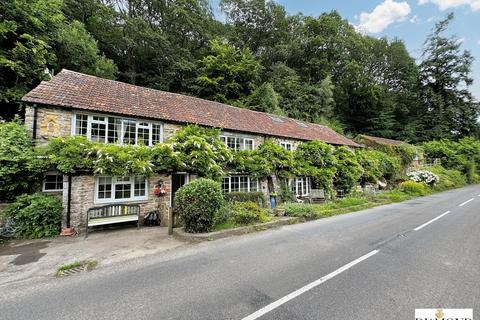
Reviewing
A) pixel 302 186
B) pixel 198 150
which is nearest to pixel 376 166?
pixel 302 186

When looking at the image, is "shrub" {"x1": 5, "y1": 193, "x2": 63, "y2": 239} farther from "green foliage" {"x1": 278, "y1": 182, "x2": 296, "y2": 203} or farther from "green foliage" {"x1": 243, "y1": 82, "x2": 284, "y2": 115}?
"green foliage" {"x1": 243, "y1": 82, "x2": 284, "y2": 115}

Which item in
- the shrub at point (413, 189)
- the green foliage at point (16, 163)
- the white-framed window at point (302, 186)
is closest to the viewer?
the green foliage at point (16, 163)

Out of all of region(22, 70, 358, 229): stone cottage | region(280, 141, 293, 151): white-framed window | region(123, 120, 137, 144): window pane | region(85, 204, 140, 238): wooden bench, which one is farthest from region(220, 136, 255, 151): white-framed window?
region(85, 204, 140, 238): wooden bench

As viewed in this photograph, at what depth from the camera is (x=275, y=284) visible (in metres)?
4.32

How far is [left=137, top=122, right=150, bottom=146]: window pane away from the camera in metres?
11.9

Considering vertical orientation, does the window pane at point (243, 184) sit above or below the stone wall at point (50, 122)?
below

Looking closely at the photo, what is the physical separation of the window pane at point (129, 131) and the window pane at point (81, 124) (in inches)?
66.4

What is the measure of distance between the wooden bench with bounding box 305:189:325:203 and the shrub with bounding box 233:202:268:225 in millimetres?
8064

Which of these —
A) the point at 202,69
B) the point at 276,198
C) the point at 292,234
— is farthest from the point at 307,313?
the point at 202,69

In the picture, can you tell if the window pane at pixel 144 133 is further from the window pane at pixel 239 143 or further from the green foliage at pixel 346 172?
the green foliage at pixel 346 172

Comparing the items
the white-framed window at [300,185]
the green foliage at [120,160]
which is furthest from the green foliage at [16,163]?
the white-framed window at [300,185]

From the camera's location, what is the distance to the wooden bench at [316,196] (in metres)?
16.6

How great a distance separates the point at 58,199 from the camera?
939cm

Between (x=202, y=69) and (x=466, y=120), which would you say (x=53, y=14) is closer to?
(x=202, y=69)
